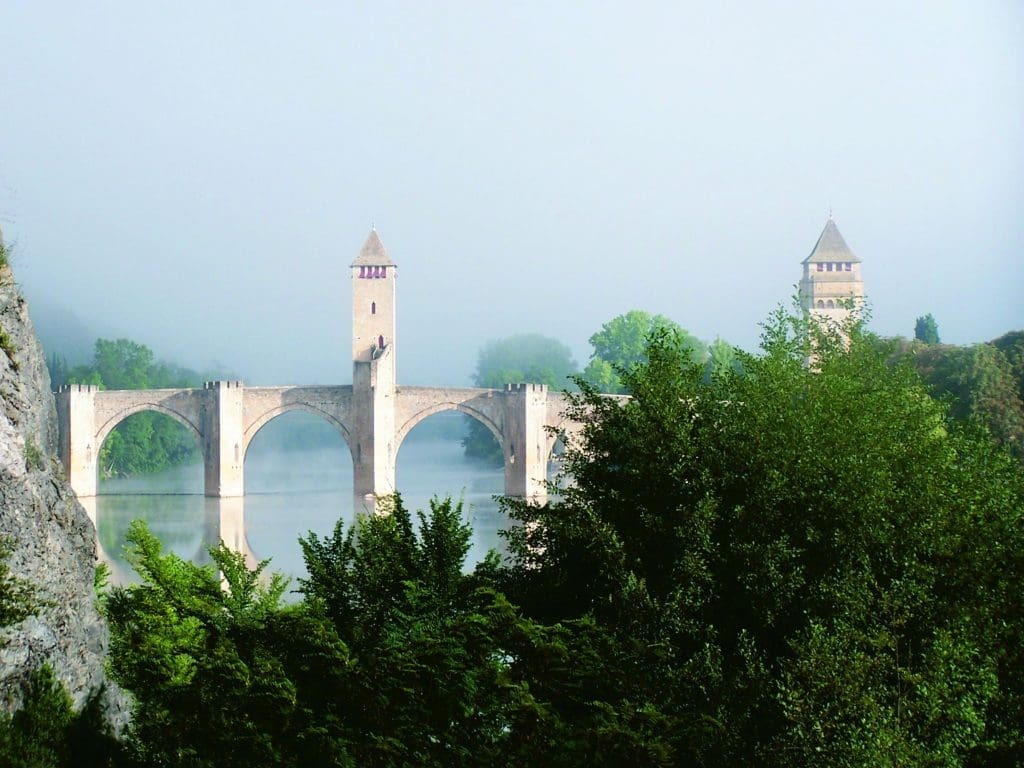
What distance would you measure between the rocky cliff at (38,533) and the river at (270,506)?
779 centimetres

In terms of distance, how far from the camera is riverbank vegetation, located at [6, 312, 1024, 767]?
10.4 meters

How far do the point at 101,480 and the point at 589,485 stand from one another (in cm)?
4580

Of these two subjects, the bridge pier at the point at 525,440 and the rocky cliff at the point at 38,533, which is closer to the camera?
the rocky cliff at the point at 38,533

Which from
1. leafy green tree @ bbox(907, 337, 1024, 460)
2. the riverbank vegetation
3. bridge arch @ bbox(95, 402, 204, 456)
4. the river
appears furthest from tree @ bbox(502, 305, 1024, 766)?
bridge arch @ bbox(95, 402, 204, 456)

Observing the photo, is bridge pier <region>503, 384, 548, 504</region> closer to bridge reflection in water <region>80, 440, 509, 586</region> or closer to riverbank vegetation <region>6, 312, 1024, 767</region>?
bridge reflection in water <region>80, 440, 509, 586</region>

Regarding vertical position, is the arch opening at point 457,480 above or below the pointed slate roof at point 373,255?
below

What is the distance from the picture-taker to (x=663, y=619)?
11977mm

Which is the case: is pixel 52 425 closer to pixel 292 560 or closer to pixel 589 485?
pixel 589 485

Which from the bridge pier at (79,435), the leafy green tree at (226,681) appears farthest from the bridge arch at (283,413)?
the leafy green tree at (226,681)

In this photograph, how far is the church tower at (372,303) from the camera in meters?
47.8

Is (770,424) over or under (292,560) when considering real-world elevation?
over

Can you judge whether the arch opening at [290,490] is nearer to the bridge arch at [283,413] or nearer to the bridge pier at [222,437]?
the bridge arch at [283,413]

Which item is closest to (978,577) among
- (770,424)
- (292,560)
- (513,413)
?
(770,424)

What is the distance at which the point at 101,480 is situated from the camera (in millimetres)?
56219
